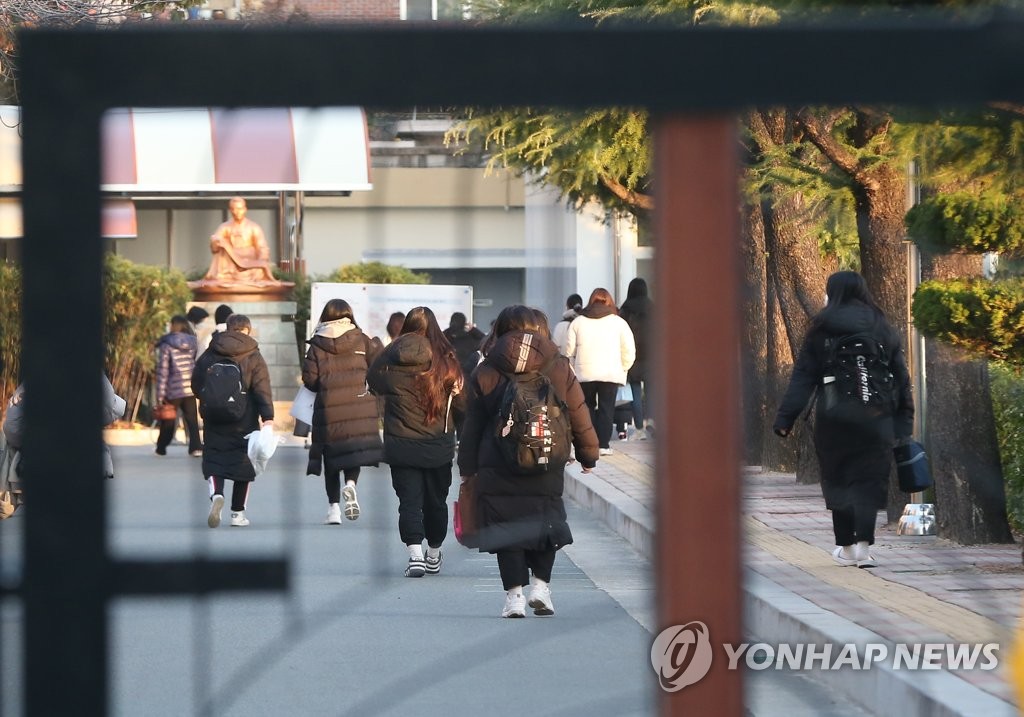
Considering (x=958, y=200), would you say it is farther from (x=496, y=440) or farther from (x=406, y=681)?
(x=406, y=681)

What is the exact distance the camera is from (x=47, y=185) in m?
1.54

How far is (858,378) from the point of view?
835 centimetres

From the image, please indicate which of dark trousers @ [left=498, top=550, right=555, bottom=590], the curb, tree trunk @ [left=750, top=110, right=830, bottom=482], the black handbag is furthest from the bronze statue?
tree trunk @ [left=750, top=110, right=830, bottom=482]

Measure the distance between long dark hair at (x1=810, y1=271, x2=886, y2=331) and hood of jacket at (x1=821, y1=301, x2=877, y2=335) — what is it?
0.02 metres

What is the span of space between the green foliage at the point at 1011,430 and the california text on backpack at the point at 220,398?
476cm

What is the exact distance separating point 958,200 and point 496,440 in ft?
9.02

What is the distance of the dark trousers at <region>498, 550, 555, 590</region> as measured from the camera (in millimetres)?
7879

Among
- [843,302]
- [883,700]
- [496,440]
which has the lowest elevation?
[883,700]

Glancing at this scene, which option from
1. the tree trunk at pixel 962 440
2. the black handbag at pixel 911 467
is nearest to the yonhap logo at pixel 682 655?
the black handbag at pixel 911 467

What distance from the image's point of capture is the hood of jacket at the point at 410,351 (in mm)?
9383

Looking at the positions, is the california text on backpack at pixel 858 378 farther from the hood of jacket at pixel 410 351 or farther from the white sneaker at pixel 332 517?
the white sneaker at pixel 332 517

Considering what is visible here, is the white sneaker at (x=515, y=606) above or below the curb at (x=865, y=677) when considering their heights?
below

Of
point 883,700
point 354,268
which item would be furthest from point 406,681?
point 883,700

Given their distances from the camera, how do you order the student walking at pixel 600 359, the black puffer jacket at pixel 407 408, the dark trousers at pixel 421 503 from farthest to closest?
the student walking at pixel 600 359, the black puffer jacket at pixel 407 408, the dark trousers at pixel 421 503
